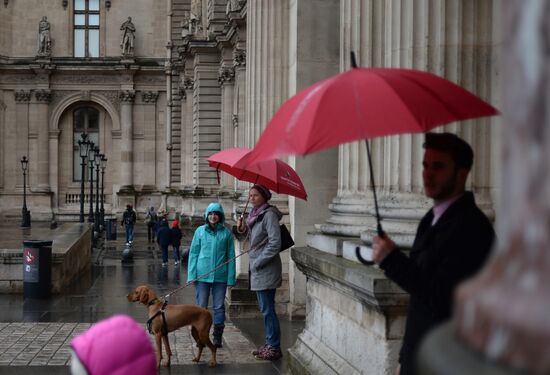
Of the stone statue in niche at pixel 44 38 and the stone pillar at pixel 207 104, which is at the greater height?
the stone statue in niche at pixel 44 38

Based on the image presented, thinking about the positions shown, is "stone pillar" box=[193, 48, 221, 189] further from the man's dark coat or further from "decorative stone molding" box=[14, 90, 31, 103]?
the man's dark coat

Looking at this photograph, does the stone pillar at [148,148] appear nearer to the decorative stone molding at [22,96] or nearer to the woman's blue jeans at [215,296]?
the decorative stone molding at [22,96]

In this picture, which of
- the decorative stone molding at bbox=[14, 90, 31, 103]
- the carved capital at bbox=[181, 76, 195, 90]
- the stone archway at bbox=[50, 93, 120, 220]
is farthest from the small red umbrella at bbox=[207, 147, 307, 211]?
the decorative stone molding at bbox=[14, 90, 31, 103]

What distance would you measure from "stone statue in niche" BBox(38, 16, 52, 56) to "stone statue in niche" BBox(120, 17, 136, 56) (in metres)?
4.38

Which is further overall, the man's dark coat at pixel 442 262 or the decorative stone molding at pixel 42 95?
the decorative stone molding at pixel 42 95

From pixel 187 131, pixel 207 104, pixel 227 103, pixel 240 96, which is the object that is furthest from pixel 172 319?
pixel 187 131

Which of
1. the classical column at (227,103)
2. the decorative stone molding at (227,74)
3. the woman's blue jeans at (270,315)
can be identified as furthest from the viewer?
the classical column at (227,103)

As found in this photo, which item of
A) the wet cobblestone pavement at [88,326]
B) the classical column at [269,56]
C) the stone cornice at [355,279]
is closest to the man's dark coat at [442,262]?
the stone cornice at [355,279]

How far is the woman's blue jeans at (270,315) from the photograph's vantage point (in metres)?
10.5

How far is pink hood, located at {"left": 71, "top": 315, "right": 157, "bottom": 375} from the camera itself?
3047 millimetres

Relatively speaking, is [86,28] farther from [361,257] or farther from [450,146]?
[450,146]

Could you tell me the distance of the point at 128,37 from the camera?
191 feet

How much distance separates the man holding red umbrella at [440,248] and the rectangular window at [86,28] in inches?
2240

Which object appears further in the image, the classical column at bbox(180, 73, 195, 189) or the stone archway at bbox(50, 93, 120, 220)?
the stone archway at bbox(50, 93, 120, 220)
